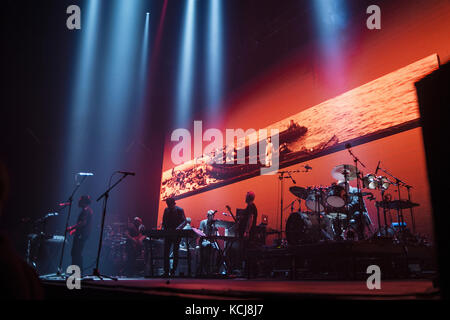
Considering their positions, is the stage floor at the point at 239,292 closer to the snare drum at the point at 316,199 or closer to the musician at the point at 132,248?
the snare drum at the point at 316,199

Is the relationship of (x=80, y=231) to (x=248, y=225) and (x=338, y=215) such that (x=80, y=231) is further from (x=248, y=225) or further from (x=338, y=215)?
(x=338, y=215)

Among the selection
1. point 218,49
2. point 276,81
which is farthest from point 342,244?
point 218,49

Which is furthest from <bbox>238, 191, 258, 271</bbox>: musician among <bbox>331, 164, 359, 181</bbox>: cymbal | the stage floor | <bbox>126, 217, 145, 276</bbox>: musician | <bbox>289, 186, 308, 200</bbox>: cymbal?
the stage floor

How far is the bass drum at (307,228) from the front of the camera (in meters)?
5.64

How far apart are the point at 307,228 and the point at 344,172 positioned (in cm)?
122

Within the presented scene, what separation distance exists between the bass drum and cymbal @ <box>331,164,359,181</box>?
841 mm

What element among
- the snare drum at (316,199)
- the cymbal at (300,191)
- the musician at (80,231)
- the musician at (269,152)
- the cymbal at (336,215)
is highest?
the musician at (269,152)

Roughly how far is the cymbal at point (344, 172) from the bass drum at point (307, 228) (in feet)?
2.76

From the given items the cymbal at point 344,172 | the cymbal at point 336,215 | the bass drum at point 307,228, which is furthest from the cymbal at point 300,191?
the cymbal at point 344,172

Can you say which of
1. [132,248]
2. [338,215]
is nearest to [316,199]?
[338,215]

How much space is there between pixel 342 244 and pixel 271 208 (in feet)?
11.8

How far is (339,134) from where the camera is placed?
23.0 ft

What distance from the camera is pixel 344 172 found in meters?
5.98
